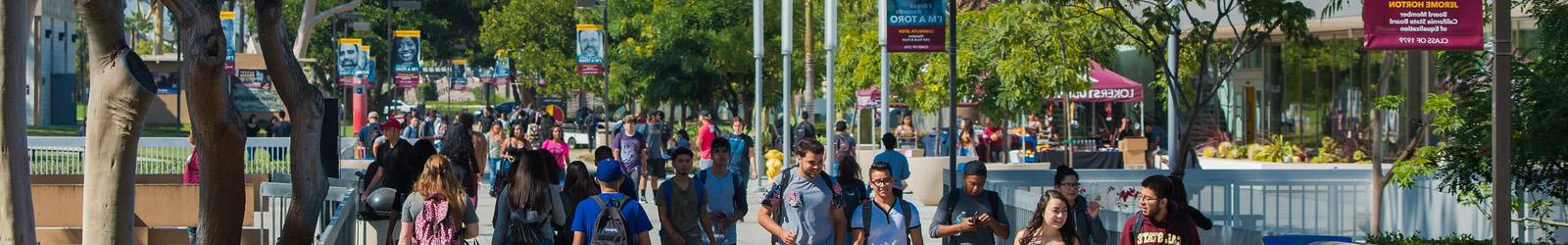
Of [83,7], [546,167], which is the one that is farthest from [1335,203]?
[83,7]

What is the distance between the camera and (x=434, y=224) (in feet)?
32.3

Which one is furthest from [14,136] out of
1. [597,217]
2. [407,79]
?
[407,79]

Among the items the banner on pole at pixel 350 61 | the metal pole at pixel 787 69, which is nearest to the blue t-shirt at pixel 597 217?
the metal pole at pixel 787 69

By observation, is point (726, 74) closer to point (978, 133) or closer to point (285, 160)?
point (978, 133)

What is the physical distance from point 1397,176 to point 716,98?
1336 inches

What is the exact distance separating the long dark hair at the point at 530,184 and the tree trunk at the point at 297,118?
2.27 metres

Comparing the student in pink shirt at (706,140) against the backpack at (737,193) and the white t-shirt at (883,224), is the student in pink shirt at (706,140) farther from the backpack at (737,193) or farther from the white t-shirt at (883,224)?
the white t-shirt at (883,224)

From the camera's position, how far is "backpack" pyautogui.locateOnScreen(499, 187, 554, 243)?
10023mm

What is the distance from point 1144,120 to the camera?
48562 mm

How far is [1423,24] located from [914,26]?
347 inches

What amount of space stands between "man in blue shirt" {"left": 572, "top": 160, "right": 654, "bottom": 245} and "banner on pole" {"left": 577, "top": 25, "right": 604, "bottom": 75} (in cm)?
3351

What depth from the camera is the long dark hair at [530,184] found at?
10.0m

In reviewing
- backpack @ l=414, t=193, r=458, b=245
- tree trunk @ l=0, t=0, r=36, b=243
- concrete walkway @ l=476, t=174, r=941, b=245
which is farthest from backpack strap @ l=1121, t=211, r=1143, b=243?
concrete walkway @ l=476, t=174, r=941, b=245

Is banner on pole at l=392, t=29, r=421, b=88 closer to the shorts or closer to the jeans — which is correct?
the shorts
